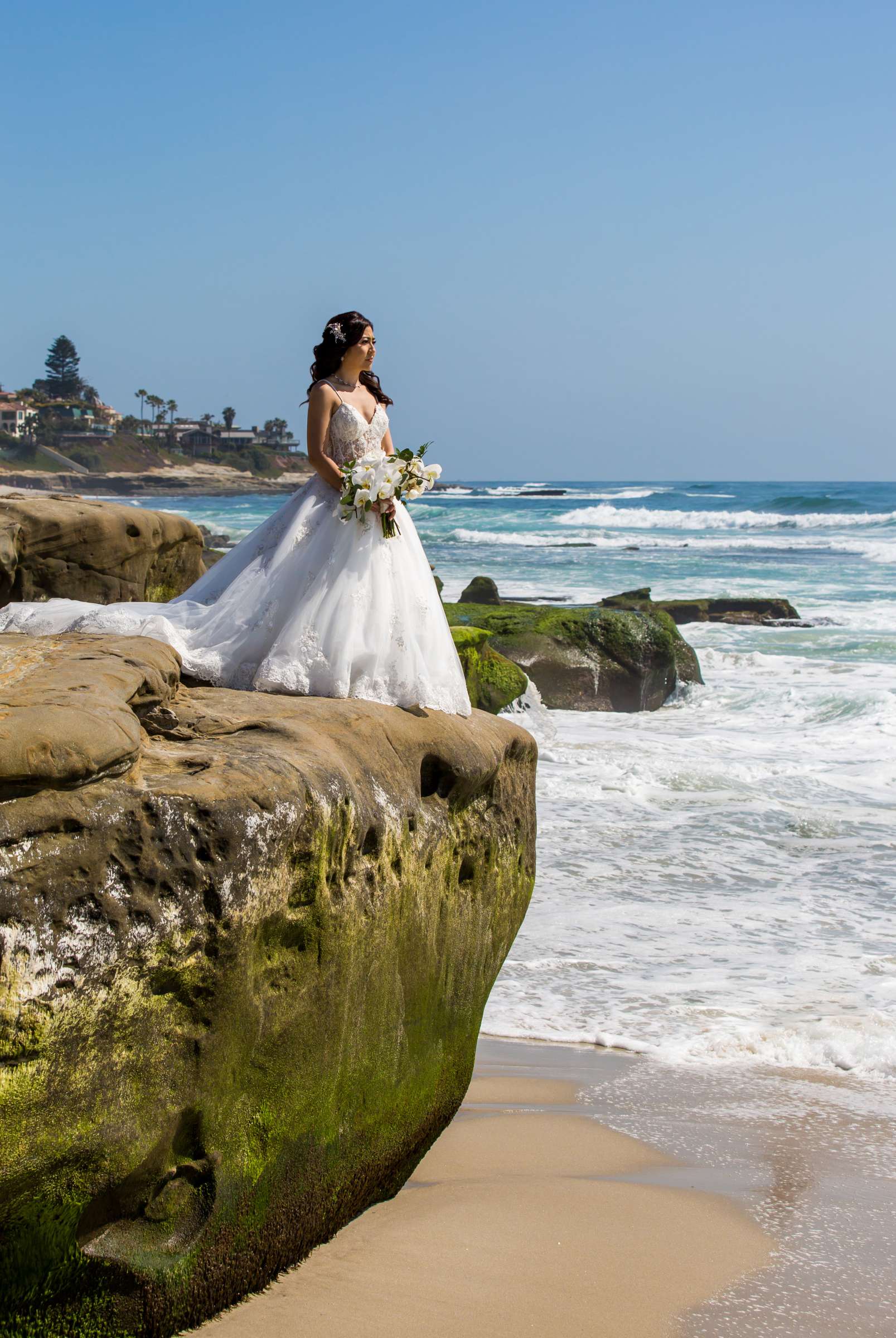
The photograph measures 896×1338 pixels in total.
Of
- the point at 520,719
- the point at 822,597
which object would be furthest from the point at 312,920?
the point at 822,597

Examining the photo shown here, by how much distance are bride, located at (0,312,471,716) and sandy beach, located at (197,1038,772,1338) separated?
1.55 metres

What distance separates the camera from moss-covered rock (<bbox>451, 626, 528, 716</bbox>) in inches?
487

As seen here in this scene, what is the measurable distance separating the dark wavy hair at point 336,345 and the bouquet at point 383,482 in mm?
541

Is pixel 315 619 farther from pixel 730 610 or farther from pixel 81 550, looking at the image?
pixel 730 610

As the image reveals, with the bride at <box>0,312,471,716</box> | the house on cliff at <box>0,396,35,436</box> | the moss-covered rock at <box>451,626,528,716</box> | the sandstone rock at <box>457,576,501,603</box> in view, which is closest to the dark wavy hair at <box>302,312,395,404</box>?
the bride at <box>0,312,471,716</box>

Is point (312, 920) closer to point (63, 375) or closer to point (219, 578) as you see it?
point (219, 578)

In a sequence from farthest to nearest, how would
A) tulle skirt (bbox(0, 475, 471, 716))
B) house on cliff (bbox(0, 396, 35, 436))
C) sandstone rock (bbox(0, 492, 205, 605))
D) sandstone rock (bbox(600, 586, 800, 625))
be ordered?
house on cliff (bbox(0, 396, 35, 436)), sandstone rock (bbox(600, 586, 800, 625)), sandstone rock (bbox(0, 492, 205, 605)), tulle skirt (bbox(0, 475, 471, 716))

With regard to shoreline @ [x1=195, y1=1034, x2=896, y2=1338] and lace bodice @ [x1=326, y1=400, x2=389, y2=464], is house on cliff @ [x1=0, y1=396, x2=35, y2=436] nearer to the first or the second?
lace bodice @ [x1=326, y1=400, x2=389, y2=464]

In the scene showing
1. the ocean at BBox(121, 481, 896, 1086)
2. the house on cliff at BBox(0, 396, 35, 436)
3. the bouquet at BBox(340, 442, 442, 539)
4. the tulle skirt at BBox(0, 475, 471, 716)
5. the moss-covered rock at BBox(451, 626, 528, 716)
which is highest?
the house on cliff at BBox(0, 396, 35, 436)

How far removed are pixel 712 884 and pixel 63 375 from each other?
437ft

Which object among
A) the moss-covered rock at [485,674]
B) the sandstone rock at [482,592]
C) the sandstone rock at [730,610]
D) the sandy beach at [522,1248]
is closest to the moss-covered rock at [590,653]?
the moss-covered rock at [485,674]

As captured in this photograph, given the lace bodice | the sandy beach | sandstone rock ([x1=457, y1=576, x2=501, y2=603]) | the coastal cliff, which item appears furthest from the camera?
sandstone rock ([x1=457, y1=576, x2=501, y2=603])

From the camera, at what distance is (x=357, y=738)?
373 centimetres

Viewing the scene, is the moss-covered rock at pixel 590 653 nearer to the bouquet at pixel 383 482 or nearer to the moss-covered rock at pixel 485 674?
the moss-covered rock at pixel 485 674
